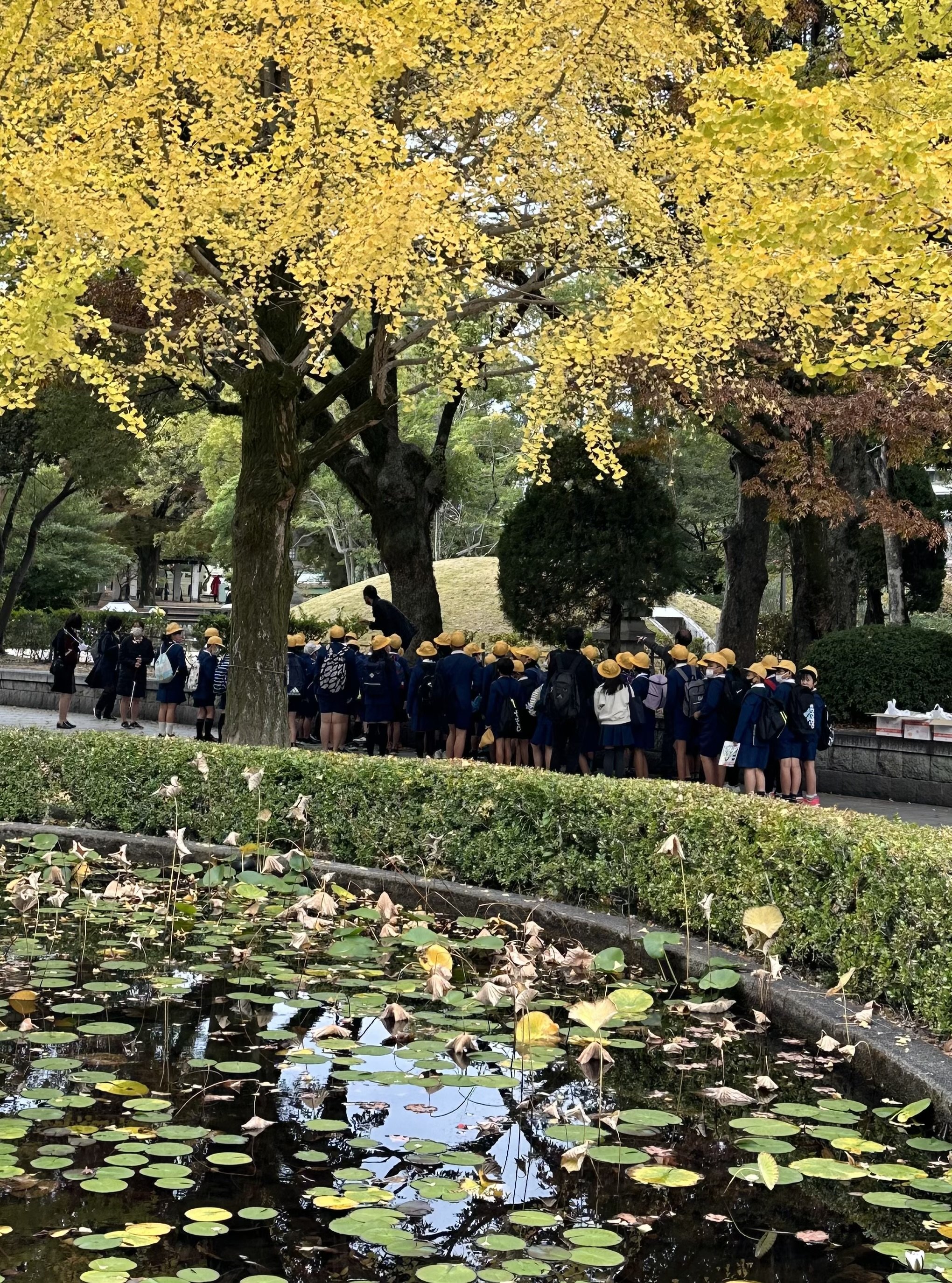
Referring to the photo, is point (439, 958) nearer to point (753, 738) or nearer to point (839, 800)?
point (753, 738)

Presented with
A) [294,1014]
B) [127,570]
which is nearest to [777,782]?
[294,1014]

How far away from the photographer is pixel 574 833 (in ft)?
28.9

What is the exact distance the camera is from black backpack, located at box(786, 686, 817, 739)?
12.9m

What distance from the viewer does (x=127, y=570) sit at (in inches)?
2549

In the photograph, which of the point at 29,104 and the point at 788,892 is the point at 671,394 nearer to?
the point at 29,104

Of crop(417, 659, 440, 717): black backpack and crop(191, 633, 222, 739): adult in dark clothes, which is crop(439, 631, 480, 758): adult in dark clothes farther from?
crop(191, 633, 222, 739): adult in dark clothes

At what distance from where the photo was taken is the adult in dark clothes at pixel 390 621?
16.9 metres

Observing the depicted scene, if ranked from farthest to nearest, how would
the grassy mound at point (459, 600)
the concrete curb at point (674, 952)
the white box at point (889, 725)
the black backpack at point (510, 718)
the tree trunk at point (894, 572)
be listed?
the grassy mound at point (459, 600) → the tree trunk at point (894, 572) → the white box at point (889, 725) → the black backpack at point (510, 718) → the concrete curb at point (674, 952)

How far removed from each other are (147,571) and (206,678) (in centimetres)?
3887

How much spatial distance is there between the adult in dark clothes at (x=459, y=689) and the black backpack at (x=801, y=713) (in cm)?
352

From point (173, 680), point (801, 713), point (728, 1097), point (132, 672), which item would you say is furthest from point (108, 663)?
point (728, 1097)

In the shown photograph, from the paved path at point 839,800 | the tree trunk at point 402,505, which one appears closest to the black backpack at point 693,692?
the paved path at point 839,800

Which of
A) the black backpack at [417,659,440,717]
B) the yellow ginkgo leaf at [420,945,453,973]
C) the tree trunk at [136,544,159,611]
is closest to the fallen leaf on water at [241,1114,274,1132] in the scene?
the yellow ginkgo leaf at [420,945,453,973]

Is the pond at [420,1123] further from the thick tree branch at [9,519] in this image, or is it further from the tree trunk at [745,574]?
the thick tree branch at [9,519]
